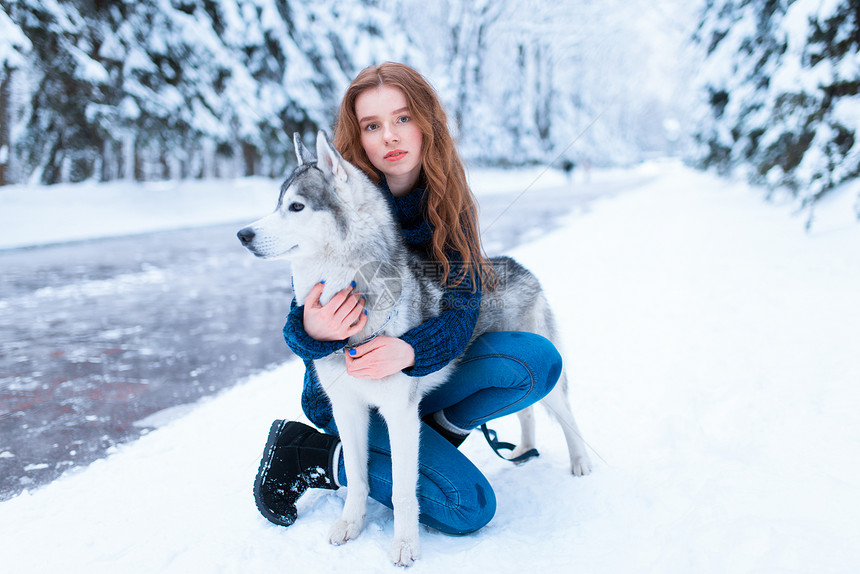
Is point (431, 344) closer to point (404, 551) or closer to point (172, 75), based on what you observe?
point (404, 551)

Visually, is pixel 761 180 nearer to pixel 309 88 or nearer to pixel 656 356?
pixel 656 356

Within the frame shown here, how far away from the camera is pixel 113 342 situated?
4.27m

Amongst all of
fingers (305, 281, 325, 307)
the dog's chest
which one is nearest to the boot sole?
the dog's chest

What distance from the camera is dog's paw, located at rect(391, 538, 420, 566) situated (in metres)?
1.78

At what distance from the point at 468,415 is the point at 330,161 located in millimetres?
1167

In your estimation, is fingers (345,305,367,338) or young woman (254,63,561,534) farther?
young woman (254,63,561,534)

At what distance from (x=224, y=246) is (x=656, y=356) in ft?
25.8

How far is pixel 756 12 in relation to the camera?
33.4ft

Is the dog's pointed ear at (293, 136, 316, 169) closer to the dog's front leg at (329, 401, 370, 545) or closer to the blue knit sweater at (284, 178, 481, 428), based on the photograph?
the blue knit sweater at (284, 178, 481, 428)

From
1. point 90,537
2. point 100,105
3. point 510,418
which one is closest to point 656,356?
point 510,418

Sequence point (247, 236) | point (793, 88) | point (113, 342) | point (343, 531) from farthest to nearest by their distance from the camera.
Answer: point (793, 88)
point (113, 342)
point (343, 531)
point (247, 236)

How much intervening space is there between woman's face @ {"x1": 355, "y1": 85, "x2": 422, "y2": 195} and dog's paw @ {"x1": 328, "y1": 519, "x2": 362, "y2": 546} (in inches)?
52.6

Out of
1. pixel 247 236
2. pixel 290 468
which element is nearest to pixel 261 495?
pixel 290 468

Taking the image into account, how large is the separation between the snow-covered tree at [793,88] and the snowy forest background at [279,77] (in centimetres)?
2
